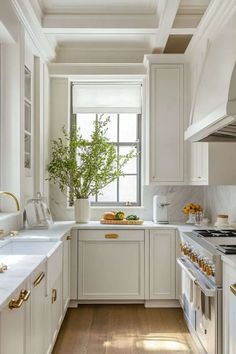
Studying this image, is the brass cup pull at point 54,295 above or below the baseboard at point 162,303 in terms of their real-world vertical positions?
above

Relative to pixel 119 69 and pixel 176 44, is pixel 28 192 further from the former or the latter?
pixel 176 44

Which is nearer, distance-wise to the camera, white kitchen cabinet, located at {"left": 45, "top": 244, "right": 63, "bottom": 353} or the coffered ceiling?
white kitchen cabinet, located at {"left": 45, "top": 244, "right": 63, "bottom": 353}

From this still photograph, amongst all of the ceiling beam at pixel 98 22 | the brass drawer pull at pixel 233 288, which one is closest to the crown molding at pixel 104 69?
the ceiling beam at pixel 98 22

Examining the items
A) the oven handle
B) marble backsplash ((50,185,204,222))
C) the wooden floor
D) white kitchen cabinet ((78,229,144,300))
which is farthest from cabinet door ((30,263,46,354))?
marble backsplash ((50,185,204,222))

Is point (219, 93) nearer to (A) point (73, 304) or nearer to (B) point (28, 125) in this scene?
(B) point (28, 125)

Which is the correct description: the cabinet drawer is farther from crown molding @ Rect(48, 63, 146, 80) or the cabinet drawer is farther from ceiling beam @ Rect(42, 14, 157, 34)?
ceiling beam @ Rect(42, 14, 157, 34)

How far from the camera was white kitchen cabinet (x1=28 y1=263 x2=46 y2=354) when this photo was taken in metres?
2.17

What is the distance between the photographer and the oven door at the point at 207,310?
2.48 m

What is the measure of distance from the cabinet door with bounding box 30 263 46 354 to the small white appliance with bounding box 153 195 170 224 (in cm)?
213

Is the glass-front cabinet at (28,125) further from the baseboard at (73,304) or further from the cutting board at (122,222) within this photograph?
the baseboard at (73,304)

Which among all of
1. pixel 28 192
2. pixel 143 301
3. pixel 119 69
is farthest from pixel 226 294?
pixel 119 69

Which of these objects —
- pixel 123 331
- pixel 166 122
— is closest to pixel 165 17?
pixel 166 122

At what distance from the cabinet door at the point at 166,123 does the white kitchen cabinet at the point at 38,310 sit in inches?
86.9

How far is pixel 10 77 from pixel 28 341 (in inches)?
89.3
